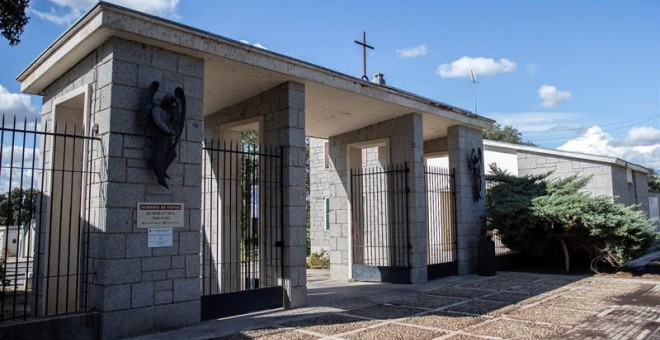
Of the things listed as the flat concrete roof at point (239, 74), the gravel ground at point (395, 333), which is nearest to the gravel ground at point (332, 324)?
the gravel ground at point (395, 333)

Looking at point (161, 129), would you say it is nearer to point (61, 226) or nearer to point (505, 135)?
point (61, 226)

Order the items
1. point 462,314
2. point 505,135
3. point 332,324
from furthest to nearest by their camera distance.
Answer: point 505,135
point 462,314
point 332,324

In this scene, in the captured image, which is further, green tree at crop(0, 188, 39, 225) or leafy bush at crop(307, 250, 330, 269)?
leafy bush at crop(307, 250, 330, 269)

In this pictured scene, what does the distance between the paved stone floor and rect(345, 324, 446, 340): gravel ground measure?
0.01 meters

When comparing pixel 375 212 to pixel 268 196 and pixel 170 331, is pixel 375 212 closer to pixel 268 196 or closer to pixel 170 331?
pixel 268 196

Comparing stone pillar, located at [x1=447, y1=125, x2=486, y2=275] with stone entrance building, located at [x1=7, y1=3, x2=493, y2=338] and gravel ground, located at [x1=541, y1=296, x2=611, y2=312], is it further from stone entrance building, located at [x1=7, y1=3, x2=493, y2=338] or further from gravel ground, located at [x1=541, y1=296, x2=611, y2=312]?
gravel ground, located at [x1=541, y1=296, x2=611, y2=312]

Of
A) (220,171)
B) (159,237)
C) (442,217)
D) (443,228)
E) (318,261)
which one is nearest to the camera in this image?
(159,237)

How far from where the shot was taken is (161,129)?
5492mm

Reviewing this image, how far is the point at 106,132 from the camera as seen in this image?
538 centimetres

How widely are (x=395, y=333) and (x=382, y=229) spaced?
5.13 m

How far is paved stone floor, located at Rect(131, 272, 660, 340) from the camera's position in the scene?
216 inches

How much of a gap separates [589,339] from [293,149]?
175 inches

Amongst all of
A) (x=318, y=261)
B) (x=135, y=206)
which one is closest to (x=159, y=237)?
(x=135, y=206)

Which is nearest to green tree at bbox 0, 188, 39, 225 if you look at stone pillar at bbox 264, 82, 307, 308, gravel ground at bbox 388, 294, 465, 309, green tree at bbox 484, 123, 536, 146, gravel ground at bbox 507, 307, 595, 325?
stone pillar at bbox 264, 82, 307, 308
